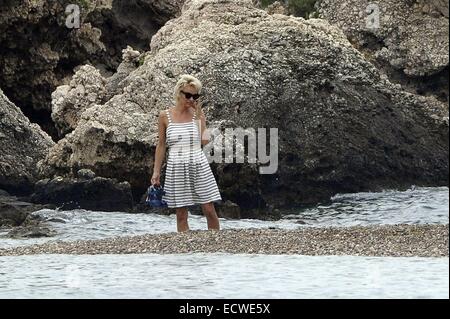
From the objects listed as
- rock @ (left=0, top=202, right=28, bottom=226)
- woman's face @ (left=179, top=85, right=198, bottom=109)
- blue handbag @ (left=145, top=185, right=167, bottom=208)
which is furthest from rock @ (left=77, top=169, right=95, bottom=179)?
woman's face @ (left=179, top=85, right=198, bottom=109)

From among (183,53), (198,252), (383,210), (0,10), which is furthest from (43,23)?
(198,252)

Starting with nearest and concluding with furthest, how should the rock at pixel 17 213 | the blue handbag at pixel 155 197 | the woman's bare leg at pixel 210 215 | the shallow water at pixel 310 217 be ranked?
the blue handbag at pixel 155 197 < the woman's bare leg at pixel 210 215 < the shallow water at pixel 310 217 < the rock at pixel 17 213

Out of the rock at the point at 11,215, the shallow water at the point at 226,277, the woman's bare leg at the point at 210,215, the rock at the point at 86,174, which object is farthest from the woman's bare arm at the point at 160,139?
the rock at the point at 86,174

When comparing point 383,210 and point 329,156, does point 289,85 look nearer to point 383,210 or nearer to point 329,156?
point 329,156

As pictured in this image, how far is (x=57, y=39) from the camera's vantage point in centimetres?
3008

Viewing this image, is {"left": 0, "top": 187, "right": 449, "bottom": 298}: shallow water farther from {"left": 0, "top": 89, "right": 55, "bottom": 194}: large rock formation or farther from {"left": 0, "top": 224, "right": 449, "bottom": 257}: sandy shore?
{"left": 0, "top": 89, "right": 55, "bottom": 194}: large rock formation

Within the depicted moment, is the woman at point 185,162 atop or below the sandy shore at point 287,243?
atop

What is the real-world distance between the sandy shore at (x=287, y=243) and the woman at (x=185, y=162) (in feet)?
1.92

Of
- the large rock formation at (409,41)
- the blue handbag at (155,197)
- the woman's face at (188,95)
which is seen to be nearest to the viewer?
the woman's face at (188,95)

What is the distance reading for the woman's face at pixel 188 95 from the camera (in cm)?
1375

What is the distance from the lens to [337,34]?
24047 mm

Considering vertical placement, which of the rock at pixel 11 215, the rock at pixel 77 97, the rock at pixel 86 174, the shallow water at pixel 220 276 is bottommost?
the shallow water at pixel 220 276

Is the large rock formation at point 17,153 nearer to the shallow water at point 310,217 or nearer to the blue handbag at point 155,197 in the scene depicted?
the shallow water at point 310,217
